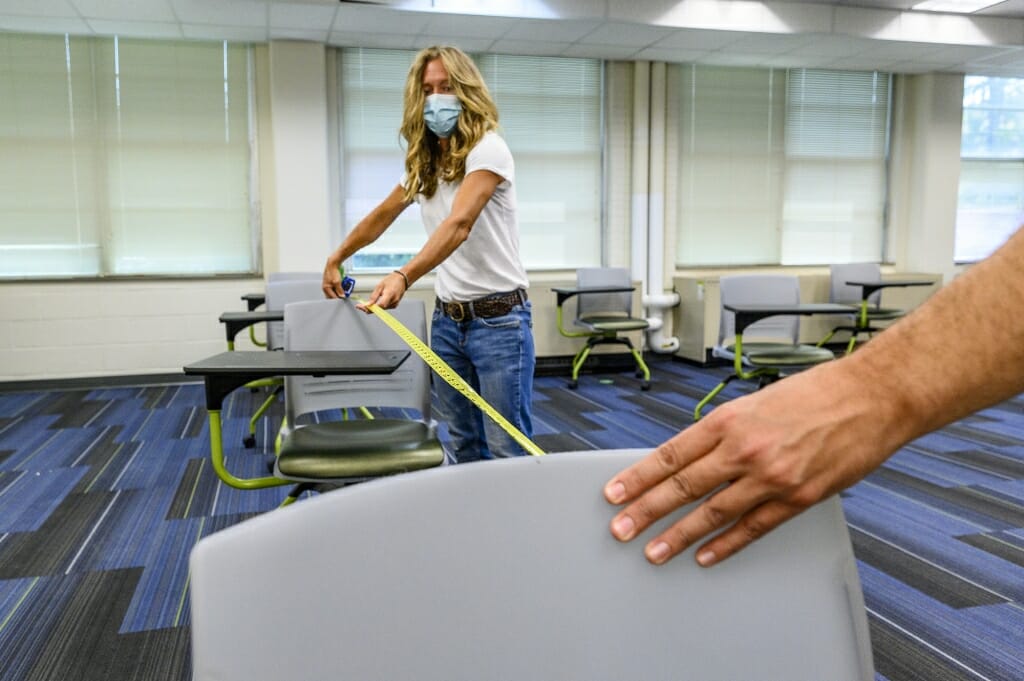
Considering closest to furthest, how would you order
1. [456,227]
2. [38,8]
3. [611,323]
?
[456,227] → [38,8] → [611,323]

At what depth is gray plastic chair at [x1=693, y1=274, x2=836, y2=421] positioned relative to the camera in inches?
154

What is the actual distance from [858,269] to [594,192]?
88.1 inches

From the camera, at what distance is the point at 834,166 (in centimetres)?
694

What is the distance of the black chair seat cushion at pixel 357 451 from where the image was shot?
2.07 metres

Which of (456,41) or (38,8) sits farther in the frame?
(456,41)

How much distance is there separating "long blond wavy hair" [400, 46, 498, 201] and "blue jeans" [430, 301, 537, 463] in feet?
1.28

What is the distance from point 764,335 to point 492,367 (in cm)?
280

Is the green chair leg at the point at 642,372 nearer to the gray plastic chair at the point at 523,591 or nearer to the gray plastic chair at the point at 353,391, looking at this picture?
the gray plastic chair at the point at 353,391

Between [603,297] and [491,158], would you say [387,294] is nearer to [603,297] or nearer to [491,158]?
[491,158]

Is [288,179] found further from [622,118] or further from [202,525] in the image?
[202,525]

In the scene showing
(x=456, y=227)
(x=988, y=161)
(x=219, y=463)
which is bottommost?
(x=219, y=463)

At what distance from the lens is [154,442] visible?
403 centimetres


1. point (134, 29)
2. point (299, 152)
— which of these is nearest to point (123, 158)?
point (134, 29)

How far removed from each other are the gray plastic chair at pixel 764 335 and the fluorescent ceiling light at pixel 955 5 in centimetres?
287
